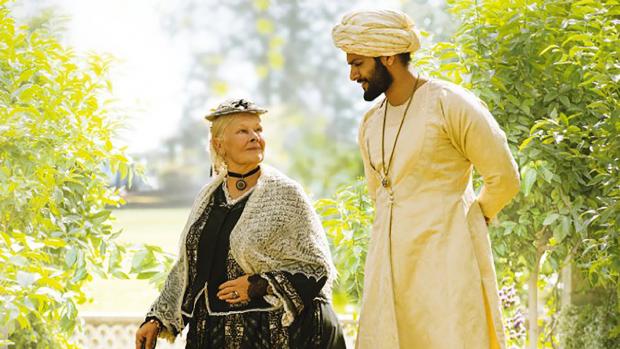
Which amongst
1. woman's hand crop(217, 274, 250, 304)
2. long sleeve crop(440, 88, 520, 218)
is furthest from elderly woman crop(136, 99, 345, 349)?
long sleeve crop(440, 88, 520, 218)

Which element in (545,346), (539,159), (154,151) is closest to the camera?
(539,159)

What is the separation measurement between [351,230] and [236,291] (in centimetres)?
117

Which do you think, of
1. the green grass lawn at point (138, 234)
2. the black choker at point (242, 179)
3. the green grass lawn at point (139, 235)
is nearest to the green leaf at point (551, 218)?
the black choker at point (242, 179)

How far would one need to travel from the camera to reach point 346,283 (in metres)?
3.27

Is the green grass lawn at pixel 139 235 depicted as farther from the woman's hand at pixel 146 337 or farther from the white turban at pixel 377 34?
the white turban at pixel 377 34

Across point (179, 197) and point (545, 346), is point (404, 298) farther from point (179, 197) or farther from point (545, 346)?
point (179, 197)

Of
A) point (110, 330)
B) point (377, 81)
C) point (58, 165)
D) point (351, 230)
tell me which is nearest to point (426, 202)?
point (377, 81)

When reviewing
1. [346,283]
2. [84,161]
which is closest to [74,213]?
[84,161]

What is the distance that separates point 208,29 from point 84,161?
226 centimetres

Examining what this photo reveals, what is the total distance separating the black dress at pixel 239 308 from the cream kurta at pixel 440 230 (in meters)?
0.20

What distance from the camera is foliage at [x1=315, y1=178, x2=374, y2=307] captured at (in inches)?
125

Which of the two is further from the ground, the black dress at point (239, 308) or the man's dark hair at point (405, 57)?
the man's dark hair at point (405, 57)

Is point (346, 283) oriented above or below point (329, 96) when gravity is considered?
below

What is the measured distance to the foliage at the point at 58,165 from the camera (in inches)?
124
